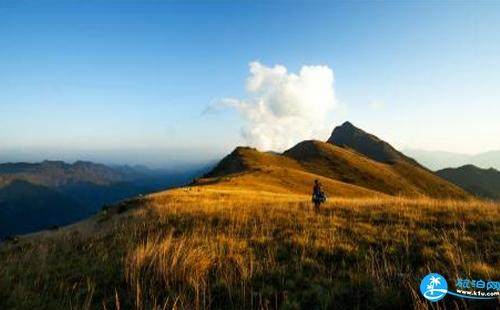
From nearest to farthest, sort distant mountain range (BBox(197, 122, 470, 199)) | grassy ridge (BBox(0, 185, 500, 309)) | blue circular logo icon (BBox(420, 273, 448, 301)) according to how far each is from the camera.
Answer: blue circular logo icon (BBox(420, 273, 448, 301)) < grassy ridge (BBox(0, 185, 500, 309)) < distant mountain range (BBox(197, 122, 470, 199))

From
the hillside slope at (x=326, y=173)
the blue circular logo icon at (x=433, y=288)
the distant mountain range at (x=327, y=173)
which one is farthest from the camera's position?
the distant mountain range at (x=327, y=173)

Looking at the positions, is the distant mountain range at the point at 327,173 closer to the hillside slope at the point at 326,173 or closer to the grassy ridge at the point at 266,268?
the hillside slope at the point at 326,173

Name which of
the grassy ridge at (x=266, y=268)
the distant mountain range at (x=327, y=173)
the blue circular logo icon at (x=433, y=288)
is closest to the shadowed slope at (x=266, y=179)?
the distant mountain range at (x=327, y=173)

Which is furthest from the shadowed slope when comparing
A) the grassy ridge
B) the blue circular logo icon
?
the blue circular logo icon

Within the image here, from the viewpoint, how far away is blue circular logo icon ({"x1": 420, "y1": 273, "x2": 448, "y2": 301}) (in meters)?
6.07

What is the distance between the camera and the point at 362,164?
5192 inches

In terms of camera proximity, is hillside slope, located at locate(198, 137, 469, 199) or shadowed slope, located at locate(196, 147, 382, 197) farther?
hillside slope, located at locate(198, 137, 469, 199)

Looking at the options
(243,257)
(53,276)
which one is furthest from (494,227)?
(53,276)

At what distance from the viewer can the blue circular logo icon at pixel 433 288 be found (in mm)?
6066

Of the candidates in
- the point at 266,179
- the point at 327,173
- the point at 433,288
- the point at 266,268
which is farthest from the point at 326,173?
the point at 433,288

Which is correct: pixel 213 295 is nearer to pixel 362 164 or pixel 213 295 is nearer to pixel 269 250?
pixel 269 250

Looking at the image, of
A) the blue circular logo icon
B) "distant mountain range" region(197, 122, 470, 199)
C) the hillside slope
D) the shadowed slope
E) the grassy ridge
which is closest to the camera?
the blue circular logo icon

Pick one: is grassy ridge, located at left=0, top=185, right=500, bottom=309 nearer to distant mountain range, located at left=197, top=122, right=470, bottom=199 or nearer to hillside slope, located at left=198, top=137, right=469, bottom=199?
hillside slope, located at left=198, top=137, right=469, bottom=199

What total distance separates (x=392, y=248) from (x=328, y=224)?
171 inches
